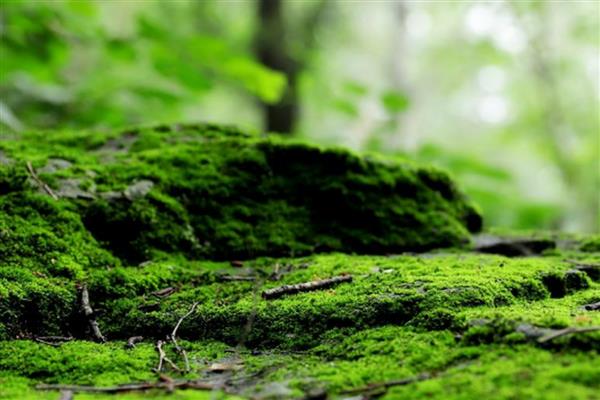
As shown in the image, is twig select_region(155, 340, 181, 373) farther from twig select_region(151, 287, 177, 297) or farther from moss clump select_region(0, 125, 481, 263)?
moss clump select_region(0, 125, 481, 263)

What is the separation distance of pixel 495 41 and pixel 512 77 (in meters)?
3.82

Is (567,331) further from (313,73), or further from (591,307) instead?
(313,73)

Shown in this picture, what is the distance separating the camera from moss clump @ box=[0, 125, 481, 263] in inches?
132

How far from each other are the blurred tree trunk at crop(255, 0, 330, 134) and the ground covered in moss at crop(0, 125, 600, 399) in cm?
694

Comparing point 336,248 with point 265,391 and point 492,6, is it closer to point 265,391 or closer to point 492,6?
point 265,391

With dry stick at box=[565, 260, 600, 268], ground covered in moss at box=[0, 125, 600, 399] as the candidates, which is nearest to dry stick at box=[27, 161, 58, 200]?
ground covered in moss at box=[0, 125, 600, 399]

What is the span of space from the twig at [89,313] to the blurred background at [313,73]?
232 cm

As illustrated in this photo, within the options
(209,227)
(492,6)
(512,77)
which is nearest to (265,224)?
(209,227)

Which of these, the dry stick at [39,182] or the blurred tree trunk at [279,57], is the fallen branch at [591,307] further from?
the blurred tree trunk at [279,57]

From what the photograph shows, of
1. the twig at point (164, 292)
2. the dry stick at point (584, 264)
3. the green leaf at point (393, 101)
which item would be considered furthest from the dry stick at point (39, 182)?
the green leaf at point (393, 101)

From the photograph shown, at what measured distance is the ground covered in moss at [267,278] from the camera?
6.26ft

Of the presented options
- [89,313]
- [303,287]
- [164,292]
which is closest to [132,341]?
[89,313]

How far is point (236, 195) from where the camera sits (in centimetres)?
380

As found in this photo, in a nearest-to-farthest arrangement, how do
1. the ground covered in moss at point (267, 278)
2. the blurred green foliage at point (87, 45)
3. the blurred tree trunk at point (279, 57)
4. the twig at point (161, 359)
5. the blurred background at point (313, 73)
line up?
the ground covered in moss at point (267, 278) → the twig at point (161, 359) → the blurred green foliage at point (87, 45) → the blurred background at point (313, 73) → the blurred tree trunk at point (279, 57)
